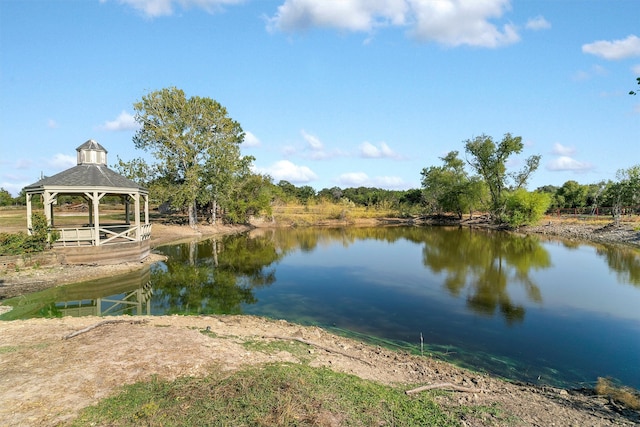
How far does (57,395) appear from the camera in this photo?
17.0ft

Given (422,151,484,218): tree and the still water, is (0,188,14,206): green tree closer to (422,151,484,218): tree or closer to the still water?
the still water

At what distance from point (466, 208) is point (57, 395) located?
50776mm

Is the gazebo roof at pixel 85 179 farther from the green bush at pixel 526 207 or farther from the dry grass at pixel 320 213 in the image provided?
the green bush at pixel 526 207

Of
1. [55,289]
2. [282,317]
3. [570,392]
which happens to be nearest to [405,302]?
[282,317]

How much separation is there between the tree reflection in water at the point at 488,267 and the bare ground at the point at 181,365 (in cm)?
542

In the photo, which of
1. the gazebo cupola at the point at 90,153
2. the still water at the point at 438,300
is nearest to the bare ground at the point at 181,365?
the still water at the point at 438,300

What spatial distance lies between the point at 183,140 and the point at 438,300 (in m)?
28.7

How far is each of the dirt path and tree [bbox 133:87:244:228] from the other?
1048 inches

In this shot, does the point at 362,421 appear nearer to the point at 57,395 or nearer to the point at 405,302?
the point at 57,395

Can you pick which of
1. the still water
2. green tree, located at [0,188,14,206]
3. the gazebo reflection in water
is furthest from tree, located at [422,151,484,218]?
green tree, located at [0,188,14,206]

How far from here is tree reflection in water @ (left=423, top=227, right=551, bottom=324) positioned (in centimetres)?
1305

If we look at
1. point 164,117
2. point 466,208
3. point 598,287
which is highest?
point 164,117

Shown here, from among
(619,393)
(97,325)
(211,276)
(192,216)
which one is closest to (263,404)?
(97,325)

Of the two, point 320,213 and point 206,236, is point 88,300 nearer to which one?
point 206,236
